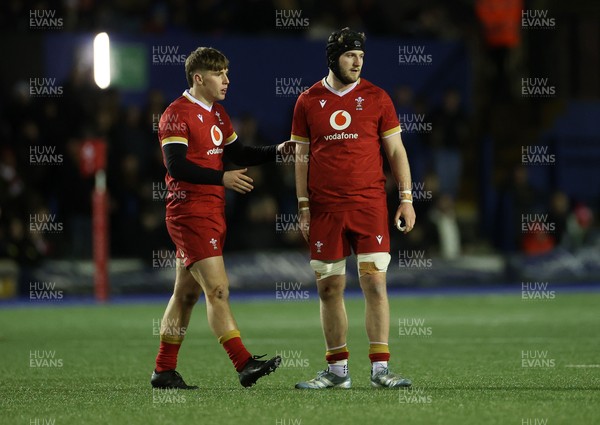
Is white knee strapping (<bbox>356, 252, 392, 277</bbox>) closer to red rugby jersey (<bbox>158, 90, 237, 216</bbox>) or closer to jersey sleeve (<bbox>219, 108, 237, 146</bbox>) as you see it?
red rugby jersey (<bbox>158, 90, 237, 216</bbox>)

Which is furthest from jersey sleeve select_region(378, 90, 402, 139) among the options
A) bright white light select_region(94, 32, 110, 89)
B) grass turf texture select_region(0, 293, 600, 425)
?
bright white light select_region(94, 32, 110, 89)

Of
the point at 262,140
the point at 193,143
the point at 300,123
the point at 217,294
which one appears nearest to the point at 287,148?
the point at 300,123

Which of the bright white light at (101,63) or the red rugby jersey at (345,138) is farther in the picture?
the bright white light at (101,63)

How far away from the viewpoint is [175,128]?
8.27m

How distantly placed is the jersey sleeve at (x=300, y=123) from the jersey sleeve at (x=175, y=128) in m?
0.76

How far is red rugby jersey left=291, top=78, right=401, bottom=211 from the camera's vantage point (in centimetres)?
839

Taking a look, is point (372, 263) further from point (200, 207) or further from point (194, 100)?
point (194, 100)

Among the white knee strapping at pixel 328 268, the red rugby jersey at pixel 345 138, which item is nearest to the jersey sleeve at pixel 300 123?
the red rugby jersey at pixel 345 138

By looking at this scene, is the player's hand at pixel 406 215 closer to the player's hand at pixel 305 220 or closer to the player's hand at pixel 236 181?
the player's hand at pixel 305 220

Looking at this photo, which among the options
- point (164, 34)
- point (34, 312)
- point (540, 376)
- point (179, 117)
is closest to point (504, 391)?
point (540, 376)

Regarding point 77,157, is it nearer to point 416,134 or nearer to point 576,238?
point 416,134

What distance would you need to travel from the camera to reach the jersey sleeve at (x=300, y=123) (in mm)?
8469

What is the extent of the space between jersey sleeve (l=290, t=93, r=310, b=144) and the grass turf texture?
171cm

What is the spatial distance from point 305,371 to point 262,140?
39.4 ft
